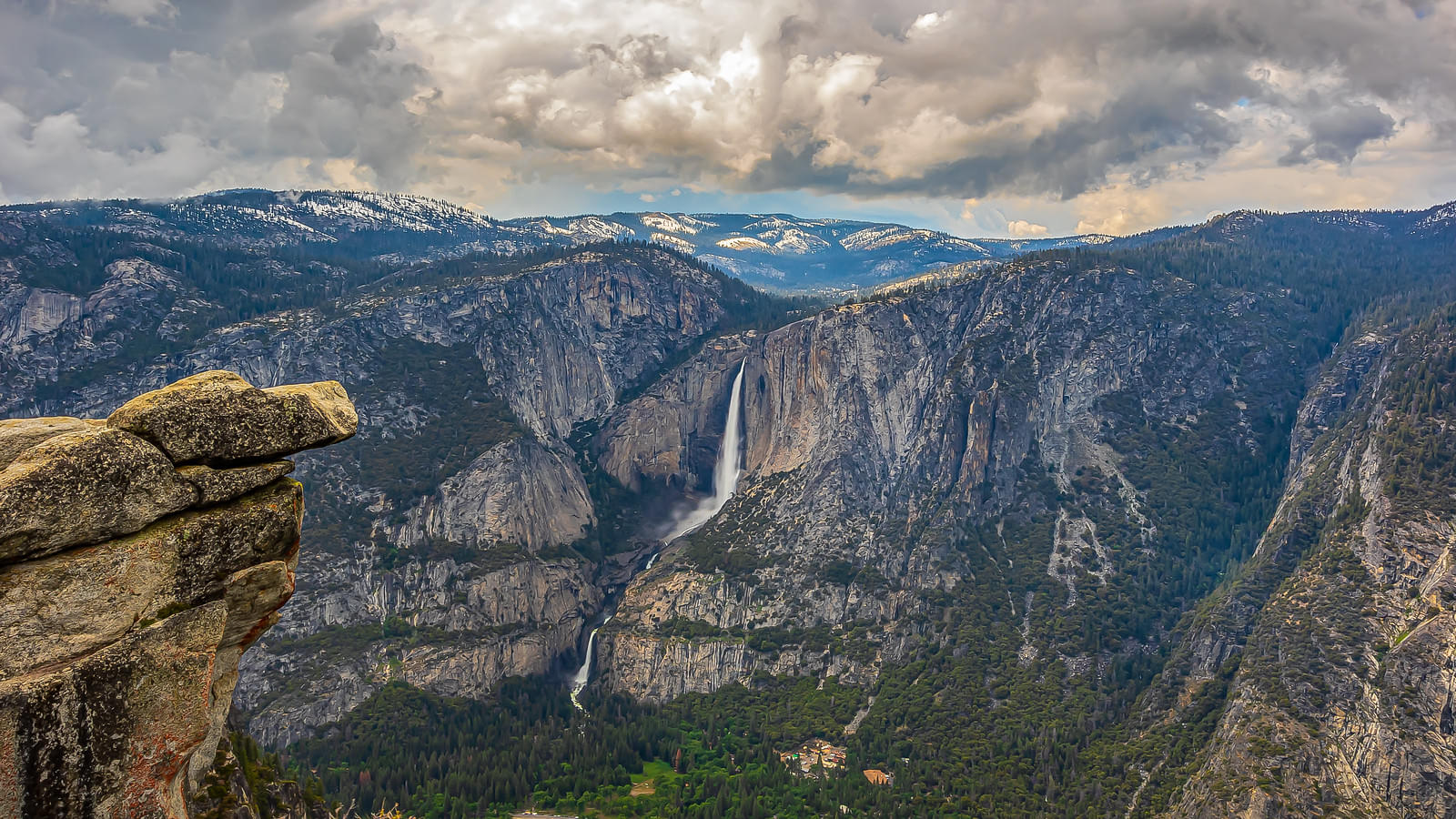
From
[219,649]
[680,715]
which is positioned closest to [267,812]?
[219,649]

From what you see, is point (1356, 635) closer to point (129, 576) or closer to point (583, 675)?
point (583, 675)

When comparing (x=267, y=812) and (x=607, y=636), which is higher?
(x=267, y=812)

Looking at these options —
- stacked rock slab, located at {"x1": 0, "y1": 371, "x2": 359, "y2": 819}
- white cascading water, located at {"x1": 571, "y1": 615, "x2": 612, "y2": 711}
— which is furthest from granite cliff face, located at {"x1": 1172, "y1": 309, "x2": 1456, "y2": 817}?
stacked rock slab, located at {"x1": 0, "y1": 371, "x2": 359, "y2": 819}

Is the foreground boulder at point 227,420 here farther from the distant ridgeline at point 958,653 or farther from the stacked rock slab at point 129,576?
the distant ridgeline at point 958,653

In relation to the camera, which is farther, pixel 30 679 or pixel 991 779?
pixel 991 779

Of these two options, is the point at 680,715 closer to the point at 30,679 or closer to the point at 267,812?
the point at 267,812

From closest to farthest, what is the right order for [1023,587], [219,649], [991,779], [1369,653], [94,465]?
[94,465], [219,649], [1369,653], [991,779], [1023,587]

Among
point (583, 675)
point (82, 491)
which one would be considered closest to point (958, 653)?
point (583, 675)

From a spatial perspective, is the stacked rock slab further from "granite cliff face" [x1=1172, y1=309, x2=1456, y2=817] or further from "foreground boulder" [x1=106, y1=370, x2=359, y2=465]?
"granite cliff face" [x1=1172, y1=309, x2=1456, y2=817]
